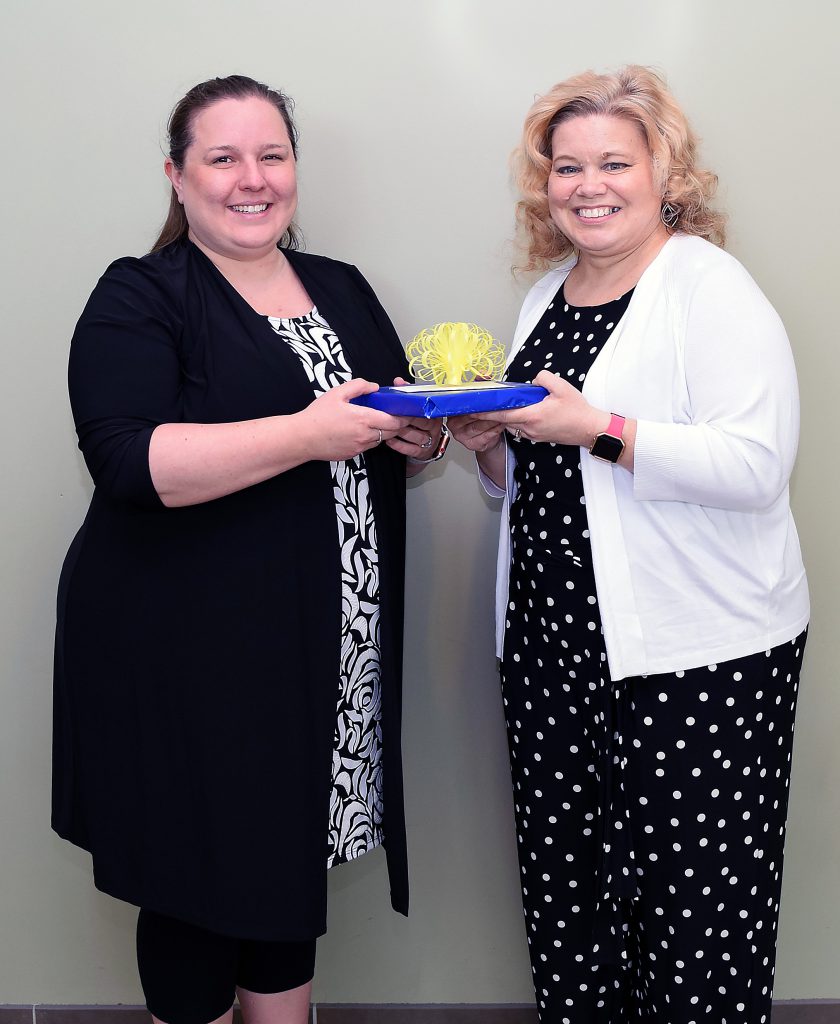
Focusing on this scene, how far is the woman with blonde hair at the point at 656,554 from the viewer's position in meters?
1.49

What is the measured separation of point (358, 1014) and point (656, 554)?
1.40 m

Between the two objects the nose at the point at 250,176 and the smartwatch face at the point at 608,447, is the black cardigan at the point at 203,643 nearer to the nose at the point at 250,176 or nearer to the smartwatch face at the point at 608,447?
the nose at the point at 250,176

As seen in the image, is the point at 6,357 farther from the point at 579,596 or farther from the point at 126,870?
the point at 579,596

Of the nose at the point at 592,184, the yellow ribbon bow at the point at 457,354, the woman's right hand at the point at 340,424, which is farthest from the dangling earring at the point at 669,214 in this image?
the woman's right hand at the point at 340,424

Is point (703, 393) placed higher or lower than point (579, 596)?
higher

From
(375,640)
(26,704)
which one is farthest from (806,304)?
(26,704)

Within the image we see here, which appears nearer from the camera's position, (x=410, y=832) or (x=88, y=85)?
(x=88, y=85)

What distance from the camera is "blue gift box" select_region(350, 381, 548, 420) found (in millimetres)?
1430

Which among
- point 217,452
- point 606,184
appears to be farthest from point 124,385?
point 606,184

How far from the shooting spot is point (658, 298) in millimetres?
1539

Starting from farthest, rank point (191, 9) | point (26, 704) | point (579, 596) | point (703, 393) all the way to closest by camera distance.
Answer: point (26, 704), point (191, 9), point (579, 596), point (703, 393)

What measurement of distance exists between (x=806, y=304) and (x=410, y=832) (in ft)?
4.60

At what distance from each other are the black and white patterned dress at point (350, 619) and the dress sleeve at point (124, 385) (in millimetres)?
206

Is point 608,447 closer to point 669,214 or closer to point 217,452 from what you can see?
point 669,214
